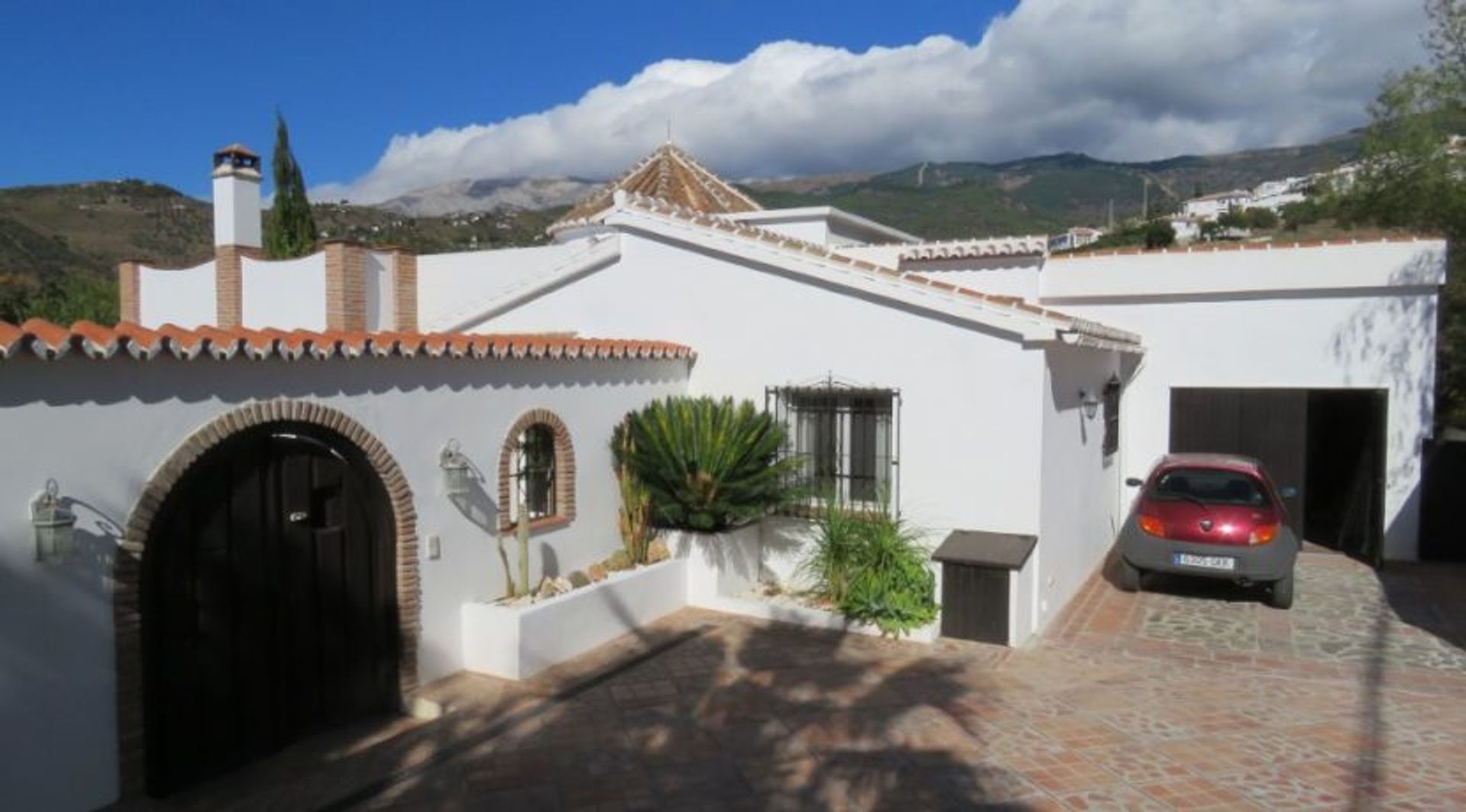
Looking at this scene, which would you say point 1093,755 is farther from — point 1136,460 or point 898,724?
point 1136,460

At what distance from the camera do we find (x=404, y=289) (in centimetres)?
1939

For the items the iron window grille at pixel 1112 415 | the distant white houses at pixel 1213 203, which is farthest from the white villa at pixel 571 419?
the distant white houses at pixel 1213 203

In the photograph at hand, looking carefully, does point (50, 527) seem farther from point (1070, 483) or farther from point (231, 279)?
point (231, 279)

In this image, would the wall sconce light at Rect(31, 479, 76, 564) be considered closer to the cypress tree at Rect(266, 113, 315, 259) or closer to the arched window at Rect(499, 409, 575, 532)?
the arched window at Rect(499, 409, 575, 532)

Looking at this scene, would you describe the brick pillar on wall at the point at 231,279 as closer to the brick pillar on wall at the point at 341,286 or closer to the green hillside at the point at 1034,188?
the brick pillar on wall at the point at 341,286

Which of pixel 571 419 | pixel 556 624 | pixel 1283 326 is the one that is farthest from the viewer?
pixel 1283 326

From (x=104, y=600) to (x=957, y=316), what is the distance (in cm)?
765

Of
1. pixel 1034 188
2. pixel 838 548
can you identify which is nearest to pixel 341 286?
pixel 838 548

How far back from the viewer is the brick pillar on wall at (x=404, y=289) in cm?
1920

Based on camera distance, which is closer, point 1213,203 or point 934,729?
point 934,729

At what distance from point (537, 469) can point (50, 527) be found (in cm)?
478

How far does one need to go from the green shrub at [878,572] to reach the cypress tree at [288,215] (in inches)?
760

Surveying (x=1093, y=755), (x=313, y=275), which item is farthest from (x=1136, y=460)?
(x=313, y=275)

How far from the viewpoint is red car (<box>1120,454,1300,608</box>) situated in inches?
413
